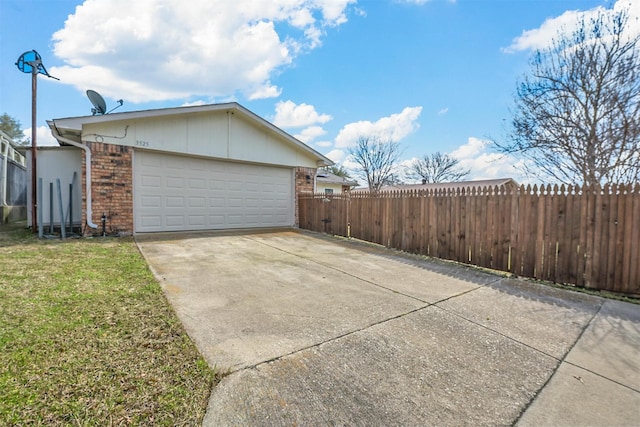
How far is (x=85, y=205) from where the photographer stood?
294 inches

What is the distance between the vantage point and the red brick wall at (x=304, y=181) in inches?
440

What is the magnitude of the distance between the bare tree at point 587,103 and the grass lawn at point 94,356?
38.8 feet

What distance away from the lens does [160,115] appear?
A: 8094 mm

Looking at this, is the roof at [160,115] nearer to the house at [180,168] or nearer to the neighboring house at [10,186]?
the house at [180,168]

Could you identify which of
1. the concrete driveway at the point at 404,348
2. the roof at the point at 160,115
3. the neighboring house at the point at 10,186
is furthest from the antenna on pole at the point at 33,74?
the concrete driveway at the point at 404,348

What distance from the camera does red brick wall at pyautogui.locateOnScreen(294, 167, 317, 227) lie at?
11.2m

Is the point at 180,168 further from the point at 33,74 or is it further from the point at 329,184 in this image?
the point at 329,184

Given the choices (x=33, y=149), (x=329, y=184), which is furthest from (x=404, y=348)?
(x=329, y=184)

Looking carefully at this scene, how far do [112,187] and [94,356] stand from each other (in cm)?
710

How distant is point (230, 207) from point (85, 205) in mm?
3781

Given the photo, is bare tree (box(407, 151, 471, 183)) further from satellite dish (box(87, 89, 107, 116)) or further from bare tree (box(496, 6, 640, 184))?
satellite dish (box(87, 89, 107, 116))

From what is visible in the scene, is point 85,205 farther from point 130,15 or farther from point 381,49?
point 381,49

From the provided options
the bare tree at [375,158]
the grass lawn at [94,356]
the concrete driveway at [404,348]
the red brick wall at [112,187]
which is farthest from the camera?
the bare tree at [375,158]

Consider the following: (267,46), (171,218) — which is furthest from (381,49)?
(171,218)
